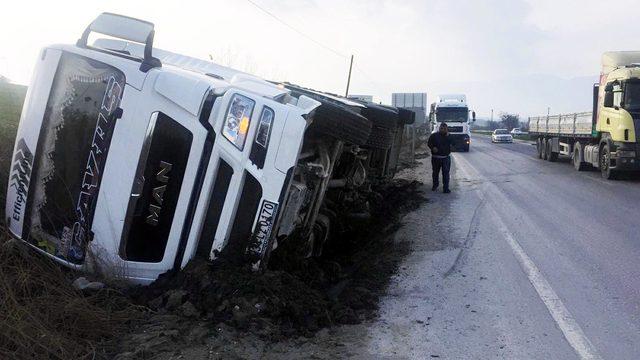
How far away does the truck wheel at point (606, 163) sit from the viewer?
13.7m

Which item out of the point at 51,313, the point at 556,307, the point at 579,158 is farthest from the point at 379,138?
the point at 579,158

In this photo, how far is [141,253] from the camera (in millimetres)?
4004

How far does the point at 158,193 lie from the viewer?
3.92 meters

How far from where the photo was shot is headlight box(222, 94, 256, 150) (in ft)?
12.7

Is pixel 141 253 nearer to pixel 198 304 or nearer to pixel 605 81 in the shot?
pixel 198 304

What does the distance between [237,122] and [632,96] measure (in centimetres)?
1231

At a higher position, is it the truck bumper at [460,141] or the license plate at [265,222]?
the truck bumper at [460,141]

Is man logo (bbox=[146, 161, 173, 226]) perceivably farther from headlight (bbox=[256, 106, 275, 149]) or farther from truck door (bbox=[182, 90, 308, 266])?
headlight (bbox=[256, 106, 275, 149])

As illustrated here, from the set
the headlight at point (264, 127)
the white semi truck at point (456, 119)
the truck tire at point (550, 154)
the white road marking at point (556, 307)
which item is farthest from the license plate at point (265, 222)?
the white semi truck at point (456, 119)

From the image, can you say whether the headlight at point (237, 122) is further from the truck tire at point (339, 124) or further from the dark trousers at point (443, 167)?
the dark trousers at point (443, 167)

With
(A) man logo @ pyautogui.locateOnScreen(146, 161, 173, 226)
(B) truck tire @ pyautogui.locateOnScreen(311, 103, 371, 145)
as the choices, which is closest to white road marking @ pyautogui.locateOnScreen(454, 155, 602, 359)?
(B) truck tire @ pyautogui.locateOnScreen(311, 103, 371, 145)

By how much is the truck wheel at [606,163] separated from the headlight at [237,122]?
12528 millimetres

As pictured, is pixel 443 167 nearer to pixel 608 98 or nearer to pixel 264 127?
pixel 608 98

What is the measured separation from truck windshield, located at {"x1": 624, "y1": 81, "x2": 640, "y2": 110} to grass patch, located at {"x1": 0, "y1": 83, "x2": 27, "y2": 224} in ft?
42.7
